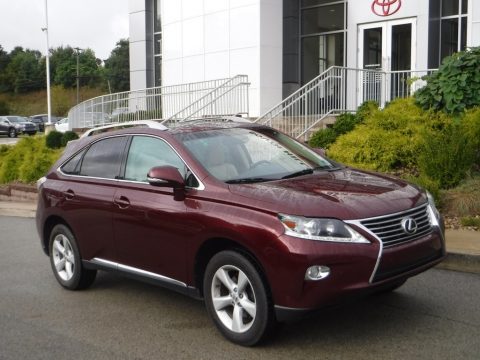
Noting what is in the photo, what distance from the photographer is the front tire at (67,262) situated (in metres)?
6.44

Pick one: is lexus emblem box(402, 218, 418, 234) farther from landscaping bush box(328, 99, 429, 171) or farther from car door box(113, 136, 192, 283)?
landscaping bush box(328, 99, 429, 171)

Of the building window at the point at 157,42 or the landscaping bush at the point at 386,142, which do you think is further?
the building window at the point at 157,42

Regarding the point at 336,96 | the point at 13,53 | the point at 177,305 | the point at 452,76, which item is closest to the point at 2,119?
the point at 336,96

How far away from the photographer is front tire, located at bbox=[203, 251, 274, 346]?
4.47 meters

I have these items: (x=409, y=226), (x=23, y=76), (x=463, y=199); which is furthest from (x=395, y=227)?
(x=23, y=76)

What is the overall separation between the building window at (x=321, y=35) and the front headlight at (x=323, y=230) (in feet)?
55.1

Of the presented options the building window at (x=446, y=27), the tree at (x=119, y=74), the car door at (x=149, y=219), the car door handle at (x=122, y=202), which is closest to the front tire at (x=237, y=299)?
the car door at (x=149, y=219)

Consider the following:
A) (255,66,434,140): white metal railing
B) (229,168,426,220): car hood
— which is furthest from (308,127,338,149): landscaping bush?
(229,168,426,220): car hood

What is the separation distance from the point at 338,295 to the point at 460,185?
5691mm

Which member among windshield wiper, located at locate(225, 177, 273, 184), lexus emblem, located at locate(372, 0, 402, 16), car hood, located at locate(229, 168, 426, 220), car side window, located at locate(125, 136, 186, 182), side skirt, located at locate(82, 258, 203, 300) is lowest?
side skirt, located at locate(82, 258, 203, 300)

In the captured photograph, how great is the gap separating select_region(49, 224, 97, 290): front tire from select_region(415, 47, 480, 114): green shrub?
7.32 meters

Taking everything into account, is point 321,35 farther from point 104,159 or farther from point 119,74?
point 119,74

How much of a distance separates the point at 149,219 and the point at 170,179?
1.77 feet

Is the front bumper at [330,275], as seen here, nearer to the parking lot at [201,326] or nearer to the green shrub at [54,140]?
the parking lot at [201,326]
